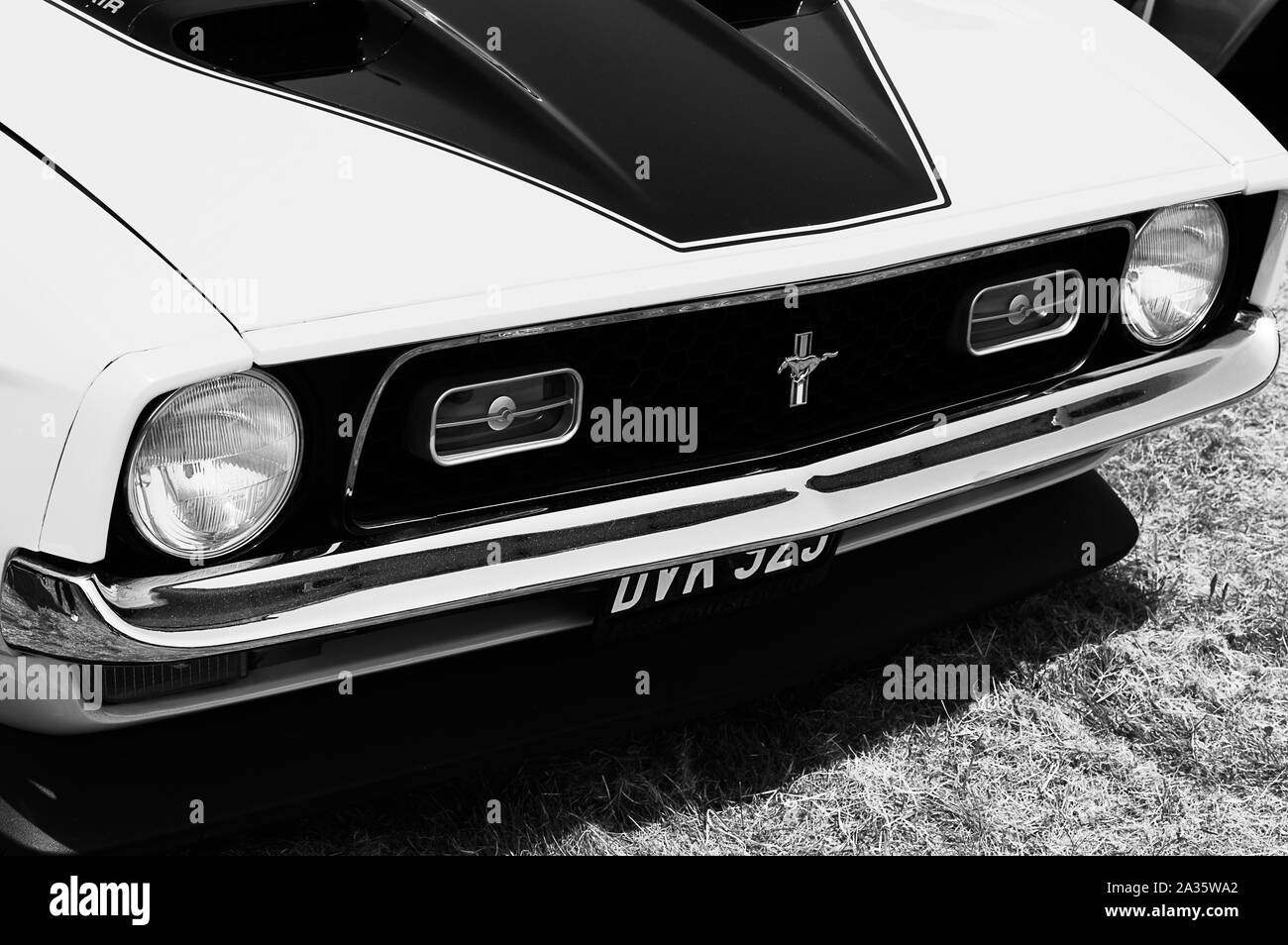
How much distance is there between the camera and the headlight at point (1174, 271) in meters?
2.24

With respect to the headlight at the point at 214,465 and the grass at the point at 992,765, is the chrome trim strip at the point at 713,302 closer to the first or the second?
the headlight at the point at 214,465

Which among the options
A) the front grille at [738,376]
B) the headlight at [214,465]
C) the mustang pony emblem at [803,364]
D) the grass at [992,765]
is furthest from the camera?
the grass at [992,765]

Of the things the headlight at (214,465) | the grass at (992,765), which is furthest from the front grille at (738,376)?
the grass at (992,765)

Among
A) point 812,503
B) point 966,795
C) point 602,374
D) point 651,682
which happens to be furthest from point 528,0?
point 966,795

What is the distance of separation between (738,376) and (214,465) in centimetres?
75

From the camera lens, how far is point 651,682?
213 cm

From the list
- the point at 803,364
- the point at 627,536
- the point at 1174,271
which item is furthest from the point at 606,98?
the point at 1174,271

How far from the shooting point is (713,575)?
6.72ft

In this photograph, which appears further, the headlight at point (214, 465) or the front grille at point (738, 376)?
the front grille at point (738, 376)

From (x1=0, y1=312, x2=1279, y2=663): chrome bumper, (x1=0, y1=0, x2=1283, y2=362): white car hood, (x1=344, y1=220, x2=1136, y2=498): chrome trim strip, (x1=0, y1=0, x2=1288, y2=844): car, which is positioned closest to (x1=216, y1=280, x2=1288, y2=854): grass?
(x1=0, y1=0, x2=1288, y2=844): car

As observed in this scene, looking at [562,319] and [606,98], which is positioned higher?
[606,98]

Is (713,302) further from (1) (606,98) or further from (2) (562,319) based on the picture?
(1) (606,98)

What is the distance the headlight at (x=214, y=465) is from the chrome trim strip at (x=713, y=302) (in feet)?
0.31
